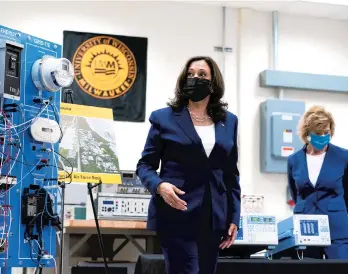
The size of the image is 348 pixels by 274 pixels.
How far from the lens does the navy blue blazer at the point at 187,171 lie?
192cm

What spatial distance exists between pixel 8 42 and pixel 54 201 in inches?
32.4

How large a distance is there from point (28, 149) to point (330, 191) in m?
1.72

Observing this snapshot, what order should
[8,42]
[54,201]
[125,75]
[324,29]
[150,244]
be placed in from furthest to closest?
[324,29]
[125,75]
[150,244]
[54,201]
[8,42]

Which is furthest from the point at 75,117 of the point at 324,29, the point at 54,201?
the point at 324,29

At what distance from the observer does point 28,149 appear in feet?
9.47

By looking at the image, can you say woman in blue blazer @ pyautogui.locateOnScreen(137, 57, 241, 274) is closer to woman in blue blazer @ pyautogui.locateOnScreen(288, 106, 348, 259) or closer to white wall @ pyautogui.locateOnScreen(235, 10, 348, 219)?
woman in blue blazer @ pyautogui.locateOnScreen(288, 106, 348, 259)

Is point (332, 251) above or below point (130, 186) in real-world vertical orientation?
below

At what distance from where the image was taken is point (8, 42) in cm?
274

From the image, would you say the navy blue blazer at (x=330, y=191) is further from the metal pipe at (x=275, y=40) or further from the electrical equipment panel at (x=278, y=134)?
the metal pipe at (x=275, y=40)

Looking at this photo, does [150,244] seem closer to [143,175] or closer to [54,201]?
[54,201]

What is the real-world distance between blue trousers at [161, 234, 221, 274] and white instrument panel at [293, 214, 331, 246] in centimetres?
132

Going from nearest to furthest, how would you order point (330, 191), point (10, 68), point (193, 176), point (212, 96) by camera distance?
point (193, 176) < point (212, 96) < point (10, 68) < point (330, 191)

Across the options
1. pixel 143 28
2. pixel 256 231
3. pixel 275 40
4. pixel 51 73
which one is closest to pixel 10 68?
pixel 51 73

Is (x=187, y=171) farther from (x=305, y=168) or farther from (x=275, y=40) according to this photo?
(x=275, y=40)
